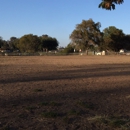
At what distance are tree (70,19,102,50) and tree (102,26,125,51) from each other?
4227 mm

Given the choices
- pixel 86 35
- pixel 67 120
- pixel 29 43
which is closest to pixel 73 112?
pixel 67 120

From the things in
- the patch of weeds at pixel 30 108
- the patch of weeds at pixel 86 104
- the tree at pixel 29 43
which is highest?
the tree at pixel 29 43

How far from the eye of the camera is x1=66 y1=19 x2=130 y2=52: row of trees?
114m

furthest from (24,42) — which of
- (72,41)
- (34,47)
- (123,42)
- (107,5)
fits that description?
(107,5)

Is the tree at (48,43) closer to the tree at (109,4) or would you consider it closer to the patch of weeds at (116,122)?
the tree at (109,4)

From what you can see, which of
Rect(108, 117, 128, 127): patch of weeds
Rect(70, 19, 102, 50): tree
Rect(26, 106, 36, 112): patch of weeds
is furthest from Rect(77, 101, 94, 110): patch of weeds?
Rect(70, 19, 102, 50): tree

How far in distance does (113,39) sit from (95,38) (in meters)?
8.83

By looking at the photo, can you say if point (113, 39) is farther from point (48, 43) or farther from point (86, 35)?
point (48, 43)

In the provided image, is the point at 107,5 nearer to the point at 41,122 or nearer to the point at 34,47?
the point at 41,122

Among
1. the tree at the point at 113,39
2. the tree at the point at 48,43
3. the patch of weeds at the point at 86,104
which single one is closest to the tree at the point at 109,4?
the patch of weeds at the point at 86,104

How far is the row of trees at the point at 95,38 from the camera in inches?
4500

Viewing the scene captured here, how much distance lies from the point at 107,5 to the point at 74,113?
5.68m

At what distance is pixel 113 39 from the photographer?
398 ft

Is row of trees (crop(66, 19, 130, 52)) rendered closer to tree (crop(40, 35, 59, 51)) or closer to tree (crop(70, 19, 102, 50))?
tree (crop(70, 19, 102, 50))
